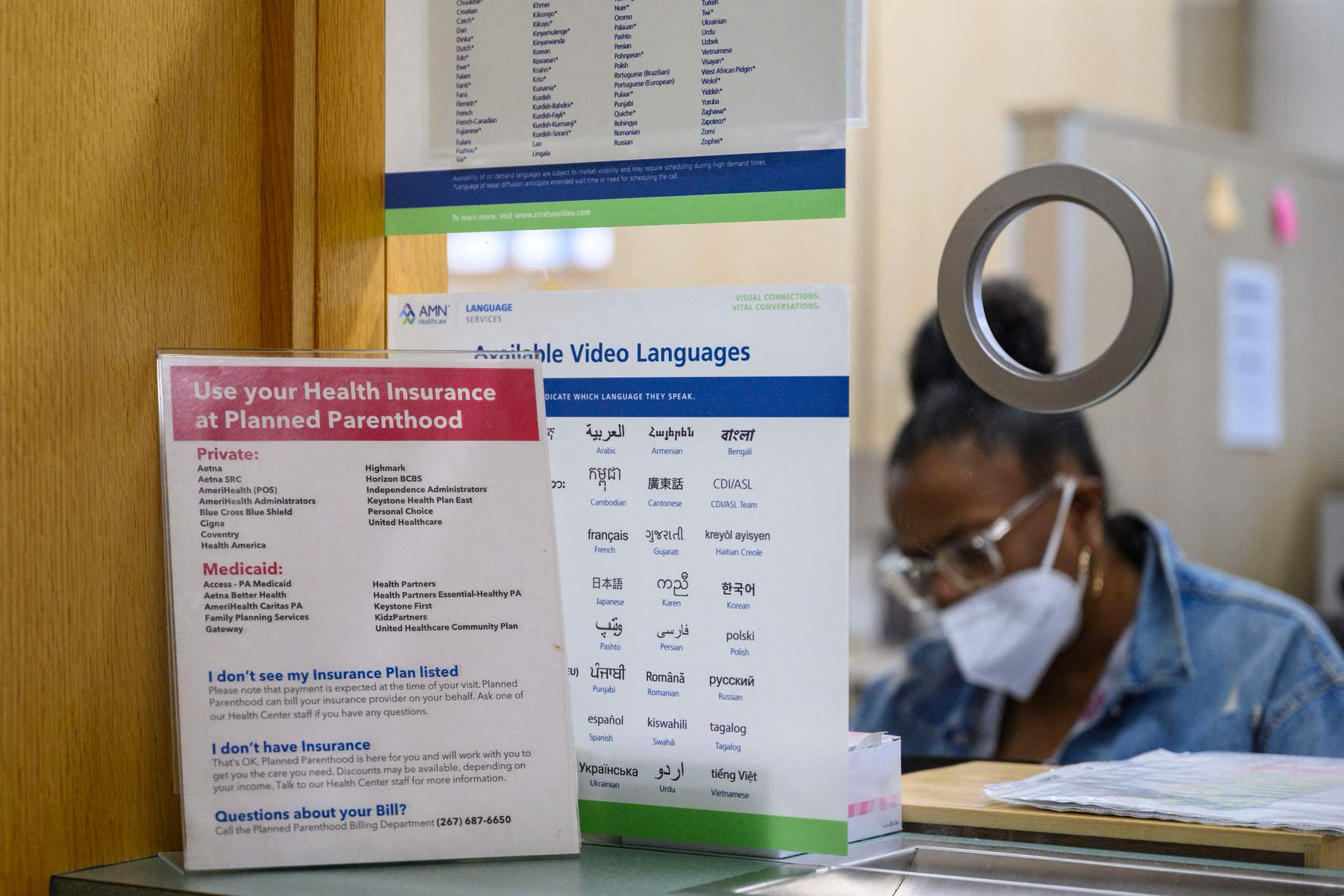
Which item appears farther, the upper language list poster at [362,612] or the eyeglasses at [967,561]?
the eyeglasses at [967,561]

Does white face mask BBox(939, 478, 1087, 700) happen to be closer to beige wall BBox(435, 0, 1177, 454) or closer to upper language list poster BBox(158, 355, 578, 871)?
beige wall BBox(435, 0, 1177, 454)

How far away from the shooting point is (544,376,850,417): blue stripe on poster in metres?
0.83

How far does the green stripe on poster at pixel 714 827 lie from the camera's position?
0.82 m

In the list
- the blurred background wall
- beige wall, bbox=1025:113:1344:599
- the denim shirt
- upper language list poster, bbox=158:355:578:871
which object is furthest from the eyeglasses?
upper language list poster, bbox=158:355:578:871

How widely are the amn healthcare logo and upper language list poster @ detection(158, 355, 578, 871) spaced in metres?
0.09

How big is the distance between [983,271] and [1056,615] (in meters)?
1.31

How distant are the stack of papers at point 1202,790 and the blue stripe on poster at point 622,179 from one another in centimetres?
41

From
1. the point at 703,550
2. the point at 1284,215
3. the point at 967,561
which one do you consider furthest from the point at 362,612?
the point at 1284,215

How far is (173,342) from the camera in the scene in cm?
88

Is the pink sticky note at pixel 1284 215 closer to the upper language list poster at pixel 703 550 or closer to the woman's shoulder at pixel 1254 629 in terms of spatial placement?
the woman's shoulder at pixel 1254 629

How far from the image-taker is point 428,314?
940 mm

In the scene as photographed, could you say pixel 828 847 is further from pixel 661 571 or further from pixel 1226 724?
pixel 1226 724

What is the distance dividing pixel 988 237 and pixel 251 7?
1.62 ft

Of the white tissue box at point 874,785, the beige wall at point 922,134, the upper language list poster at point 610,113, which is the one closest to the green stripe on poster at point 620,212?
the upper language list poster at point 610,113
